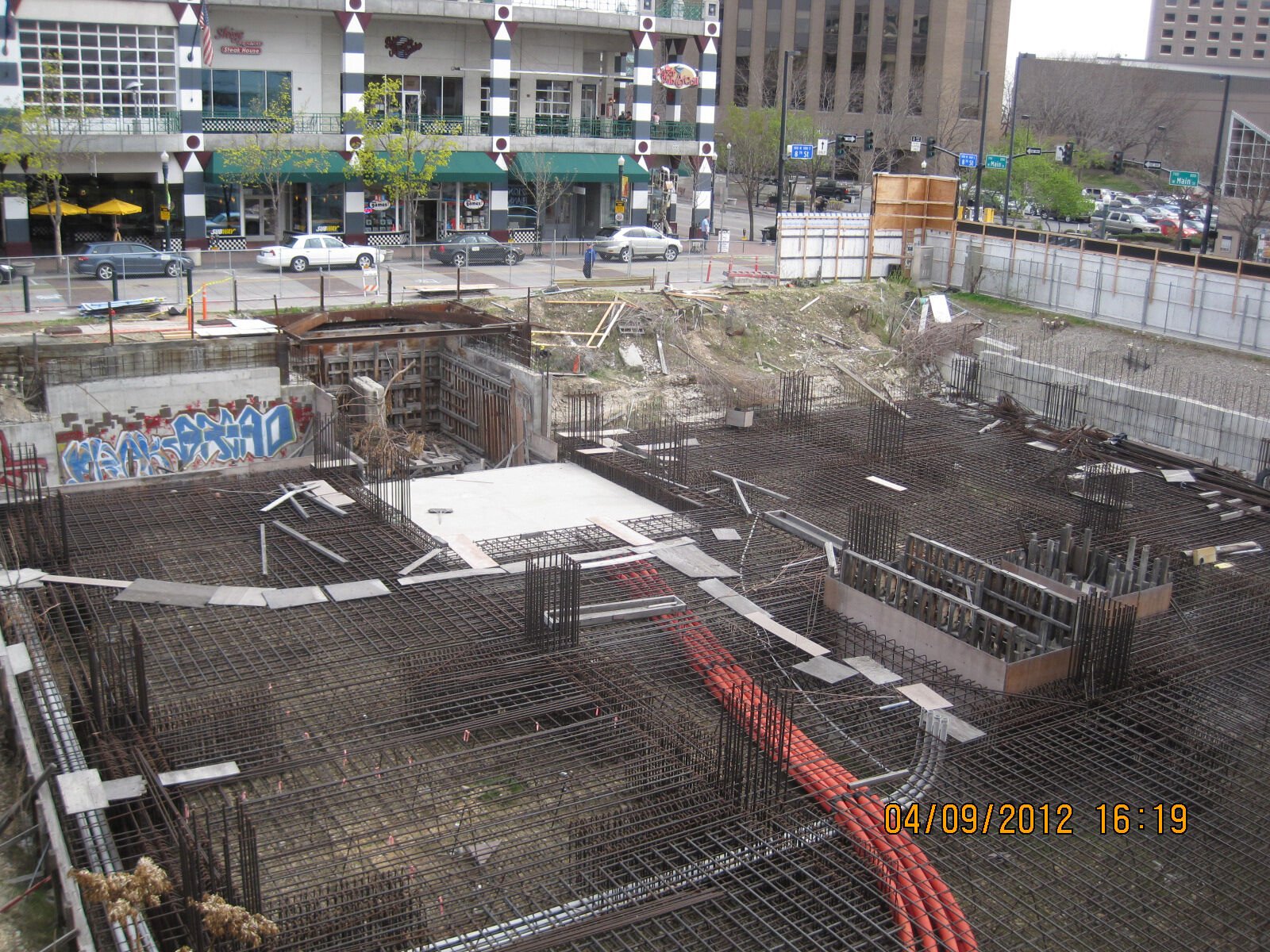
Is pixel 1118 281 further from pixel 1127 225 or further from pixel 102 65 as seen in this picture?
pixel 1127 225

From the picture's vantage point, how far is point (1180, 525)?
21781 mm

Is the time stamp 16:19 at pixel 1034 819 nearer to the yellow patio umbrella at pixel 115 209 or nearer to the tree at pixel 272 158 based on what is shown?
the tree at pixel 272 158

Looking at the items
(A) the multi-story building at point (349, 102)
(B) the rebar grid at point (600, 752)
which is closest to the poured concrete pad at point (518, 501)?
(B) the rebar grid at point (600, 752)

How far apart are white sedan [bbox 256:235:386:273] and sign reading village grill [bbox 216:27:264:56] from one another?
29.2ft

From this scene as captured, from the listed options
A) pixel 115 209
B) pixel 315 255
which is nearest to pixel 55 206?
pixel 115 209

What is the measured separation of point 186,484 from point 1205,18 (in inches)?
5542

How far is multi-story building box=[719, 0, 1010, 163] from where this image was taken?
81.4 metres

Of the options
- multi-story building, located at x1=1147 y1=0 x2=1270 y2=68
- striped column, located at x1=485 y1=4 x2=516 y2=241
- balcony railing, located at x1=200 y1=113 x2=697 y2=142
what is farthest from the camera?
multi-story building, located at x1=1147 y1=0 x2=1270 y2=68

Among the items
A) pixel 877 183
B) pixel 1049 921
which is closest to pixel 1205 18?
pixel 877 183

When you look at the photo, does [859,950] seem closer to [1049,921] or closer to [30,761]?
[1049,921]

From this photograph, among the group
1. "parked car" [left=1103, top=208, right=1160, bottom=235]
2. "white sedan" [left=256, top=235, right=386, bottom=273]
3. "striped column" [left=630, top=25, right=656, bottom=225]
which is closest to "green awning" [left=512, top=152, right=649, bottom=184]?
"striped column" [left=630, top=25, right=656, bottom=225]

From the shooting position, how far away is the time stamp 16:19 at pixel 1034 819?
12258mm

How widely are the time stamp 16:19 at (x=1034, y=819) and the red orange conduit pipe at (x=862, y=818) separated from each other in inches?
16.2

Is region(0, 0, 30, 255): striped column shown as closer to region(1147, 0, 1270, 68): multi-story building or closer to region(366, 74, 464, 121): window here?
region(366, 74, 464, 121): window
